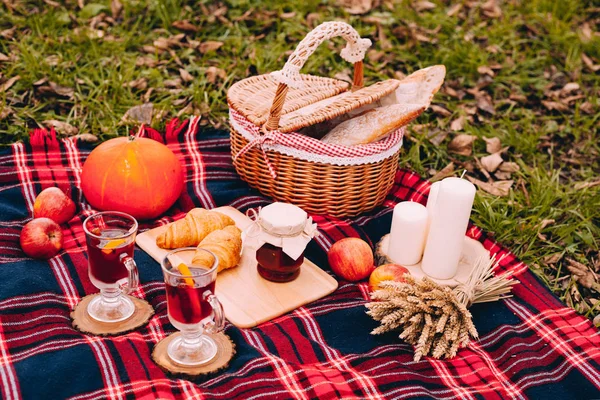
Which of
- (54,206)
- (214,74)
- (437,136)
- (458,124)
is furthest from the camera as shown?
(214,74)

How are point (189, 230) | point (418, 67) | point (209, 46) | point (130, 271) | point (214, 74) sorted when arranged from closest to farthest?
point (130, 271) < point (189, 230) < point (214, 74) < point (209, 46) < point (418, 67)

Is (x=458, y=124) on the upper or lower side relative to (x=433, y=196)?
lower

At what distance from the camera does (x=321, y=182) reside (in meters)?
2.79

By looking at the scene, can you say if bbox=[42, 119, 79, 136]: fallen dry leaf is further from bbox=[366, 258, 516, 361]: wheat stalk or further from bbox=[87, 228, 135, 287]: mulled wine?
bbox=[366, 258, 516, 361]: wheat stalk

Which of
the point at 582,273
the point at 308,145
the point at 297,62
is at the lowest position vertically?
the point at 582,273

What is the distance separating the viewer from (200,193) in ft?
9.90

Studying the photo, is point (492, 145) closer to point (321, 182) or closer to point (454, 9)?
point (321, 182)

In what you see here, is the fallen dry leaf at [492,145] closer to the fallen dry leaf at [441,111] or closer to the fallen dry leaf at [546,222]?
the fallen dry leaf at [441,111]

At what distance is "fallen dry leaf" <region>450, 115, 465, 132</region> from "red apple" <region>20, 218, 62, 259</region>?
2298mm

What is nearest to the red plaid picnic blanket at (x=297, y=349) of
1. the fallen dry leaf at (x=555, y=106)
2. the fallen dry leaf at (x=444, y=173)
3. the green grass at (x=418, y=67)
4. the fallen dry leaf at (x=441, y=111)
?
the green grass at (x=418, y=67)

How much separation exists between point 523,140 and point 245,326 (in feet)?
7.19

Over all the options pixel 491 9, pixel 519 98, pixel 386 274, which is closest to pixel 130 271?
pixel 386 274

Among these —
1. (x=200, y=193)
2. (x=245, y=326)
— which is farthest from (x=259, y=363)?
(x=200, y=193)

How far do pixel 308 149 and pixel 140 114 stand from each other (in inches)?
49.3
